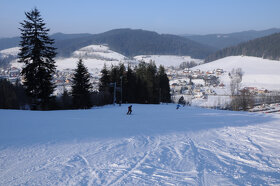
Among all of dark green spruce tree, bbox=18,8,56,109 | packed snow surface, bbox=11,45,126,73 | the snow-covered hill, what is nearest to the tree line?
A: dark green spruce tree, bbox=18,8,56,109

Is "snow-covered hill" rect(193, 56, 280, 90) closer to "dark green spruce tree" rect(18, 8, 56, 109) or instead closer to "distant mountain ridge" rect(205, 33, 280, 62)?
"distant mountain ridge" rect(205, 33, 280, 62)

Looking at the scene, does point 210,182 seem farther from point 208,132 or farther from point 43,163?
point 208,132

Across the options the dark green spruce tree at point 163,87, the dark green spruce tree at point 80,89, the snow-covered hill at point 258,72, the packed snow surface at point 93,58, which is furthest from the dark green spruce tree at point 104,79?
the packed snow surface at point 93,58

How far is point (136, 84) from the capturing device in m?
40.6

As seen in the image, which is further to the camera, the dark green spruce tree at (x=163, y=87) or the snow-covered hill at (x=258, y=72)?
the snow-covered hill at (x=258, y=72)

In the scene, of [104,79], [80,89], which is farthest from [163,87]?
[80,89]

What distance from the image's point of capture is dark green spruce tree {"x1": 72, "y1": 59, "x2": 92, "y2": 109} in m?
28.3

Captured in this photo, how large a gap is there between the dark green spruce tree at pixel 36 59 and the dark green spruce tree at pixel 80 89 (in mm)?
6700

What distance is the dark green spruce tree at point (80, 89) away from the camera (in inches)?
1113

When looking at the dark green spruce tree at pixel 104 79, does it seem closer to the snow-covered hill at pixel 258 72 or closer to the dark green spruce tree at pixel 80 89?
the dark green spruce tree at pixel 80 89

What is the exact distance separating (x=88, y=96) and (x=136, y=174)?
25.3 meters

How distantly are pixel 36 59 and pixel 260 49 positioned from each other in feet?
515

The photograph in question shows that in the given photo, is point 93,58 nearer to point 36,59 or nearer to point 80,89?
point 80,89

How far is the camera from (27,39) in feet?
69.3
